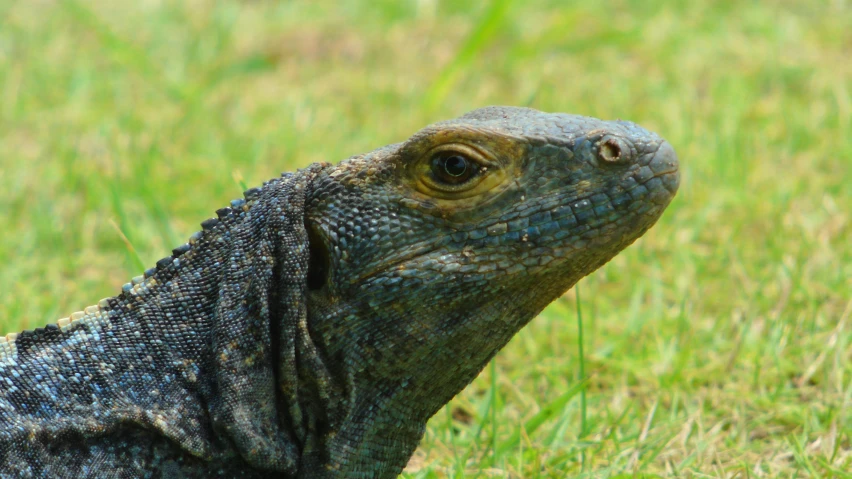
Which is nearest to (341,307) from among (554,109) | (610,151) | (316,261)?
(316,261)

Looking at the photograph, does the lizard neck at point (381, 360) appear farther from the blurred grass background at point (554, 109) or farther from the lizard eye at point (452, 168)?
the blurred grass background at point (554, 109)

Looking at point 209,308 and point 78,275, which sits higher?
point 78,275

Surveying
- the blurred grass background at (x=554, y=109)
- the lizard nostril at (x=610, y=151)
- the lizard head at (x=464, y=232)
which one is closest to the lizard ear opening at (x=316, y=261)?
the lizard head at (x=464, y=232)

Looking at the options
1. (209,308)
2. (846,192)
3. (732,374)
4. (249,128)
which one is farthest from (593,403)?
(249,128)

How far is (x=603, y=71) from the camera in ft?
37.2

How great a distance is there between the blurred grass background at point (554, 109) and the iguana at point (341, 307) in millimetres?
1246

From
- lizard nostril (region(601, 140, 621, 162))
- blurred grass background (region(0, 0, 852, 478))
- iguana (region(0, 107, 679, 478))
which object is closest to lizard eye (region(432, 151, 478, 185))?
iguana (region(0, 107, 679, 478))

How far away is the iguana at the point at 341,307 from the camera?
3.56m

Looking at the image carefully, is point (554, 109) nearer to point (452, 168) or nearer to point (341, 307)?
point (452, 168)

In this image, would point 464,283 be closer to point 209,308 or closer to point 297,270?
point 297,270

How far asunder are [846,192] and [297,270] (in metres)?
5.94

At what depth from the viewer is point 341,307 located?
3.71 metres

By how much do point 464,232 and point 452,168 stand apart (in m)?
0.25

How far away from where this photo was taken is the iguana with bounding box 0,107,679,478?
356 centimetres
